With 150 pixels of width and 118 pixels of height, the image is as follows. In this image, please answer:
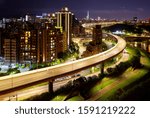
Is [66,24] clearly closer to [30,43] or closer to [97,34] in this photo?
[97,34]

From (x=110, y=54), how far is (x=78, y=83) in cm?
142

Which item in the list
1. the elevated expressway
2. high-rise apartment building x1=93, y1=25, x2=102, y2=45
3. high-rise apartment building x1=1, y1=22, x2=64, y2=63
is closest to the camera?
the elevated expressway

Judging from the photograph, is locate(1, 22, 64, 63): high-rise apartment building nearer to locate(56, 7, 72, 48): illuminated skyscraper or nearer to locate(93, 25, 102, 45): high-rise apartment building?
locate(56, 7, 72, 48): illuminated skyscraper

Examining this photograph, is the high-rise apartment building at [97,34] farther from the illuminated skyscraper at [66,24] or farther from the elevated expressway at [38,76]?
the elevated expressway at [38,76]

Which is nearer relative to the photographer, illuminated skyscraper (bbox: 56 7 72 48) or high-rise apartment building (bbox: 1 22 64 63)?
high-rise apartment building (bbox: 1 22 64 63)

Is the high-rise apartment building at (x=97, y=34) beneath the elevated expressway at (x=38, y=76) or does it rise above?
above

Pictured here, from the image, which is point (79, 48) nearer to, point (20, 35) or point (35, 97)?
point (20, 35)

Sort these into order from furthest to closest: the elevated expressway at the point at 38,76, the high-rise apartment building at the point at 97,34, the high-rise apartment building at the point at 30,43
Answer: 1. the high-rise apartment building at the point at 97,34
2. the high-rise apartment building at the point at 30,43
3. the elevated expressway at the point at 38,76

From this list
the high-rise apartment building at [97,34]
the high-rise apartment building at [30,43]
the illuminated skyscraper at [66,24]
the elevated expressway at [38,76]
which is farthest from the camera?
the high-rise apartment building at [97,34]

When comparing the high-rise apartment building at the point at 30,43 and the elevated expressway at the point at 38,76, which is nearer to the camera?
the elevated expressway at the point at 38,76

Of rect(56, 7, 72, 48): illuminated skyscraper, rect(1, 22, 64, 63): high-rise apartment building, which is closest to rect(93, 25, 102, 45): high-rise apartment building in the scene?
rect(56, 7, 72, 48): illuminated skyscraper

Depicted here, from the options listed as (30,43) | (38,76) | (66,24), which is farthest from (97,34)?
(38,76)

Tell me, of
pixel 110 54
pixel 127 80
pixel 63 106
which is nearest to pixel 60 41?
pixel 110 54

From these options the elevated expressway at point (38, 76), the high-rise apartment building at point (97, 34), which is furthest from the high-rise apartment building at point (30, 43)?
the elevated expressway at point (38, 76)
